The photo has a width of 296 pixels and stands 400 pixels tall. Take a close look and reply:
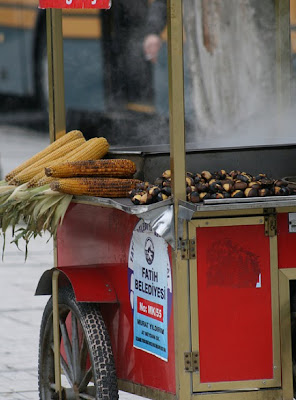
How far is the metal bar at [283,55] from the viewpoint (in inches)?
222

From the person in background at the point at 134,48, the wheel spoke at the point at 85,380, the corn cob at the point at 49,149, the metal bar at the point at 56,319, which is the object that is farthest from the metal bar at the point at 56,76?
the person in background at the point at 134,48

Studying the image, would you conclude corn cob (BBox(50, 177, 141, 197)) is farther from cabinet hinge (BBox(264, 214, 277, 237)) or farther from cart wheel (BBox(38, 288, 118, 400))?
cabinet hinge (BBox(264, 214, 277, 237))

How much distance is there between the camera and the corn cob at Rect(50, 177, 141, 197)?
4160mm

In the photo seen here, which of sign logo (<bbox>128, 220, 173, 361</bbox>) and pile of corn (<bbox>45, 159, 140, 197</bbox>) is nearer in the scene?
sign logo (<bbox>128, 220, 173, 361</bbox>)

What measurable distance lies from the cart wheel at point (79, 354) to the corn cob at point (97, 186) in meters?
0.46

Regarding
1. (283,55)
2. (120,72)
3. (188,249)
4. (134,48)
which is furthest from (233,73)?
(120,72)

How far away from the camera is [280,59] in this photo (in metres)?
5.68

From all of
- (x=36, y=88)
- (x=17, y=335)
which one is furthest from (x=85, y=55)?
(x=17, y=335)

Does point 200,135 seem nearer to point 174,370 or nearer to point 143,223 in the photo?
point 143,223

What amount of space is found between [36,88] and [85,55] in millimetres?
1149

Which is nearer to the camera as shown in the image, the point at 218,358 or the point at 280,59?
the point at 218,358

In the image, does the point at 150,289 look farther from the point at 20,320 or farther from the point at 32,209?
the point at 20,320

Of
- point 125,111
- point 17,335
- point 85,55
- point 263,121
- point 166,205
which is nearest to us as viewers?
point 166,205

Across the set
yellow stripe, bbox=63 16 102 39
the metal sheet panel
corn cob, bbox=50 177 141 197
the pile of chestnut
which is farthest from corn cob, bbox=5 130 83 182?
yellow stripe, bbox=63 16 102 39
